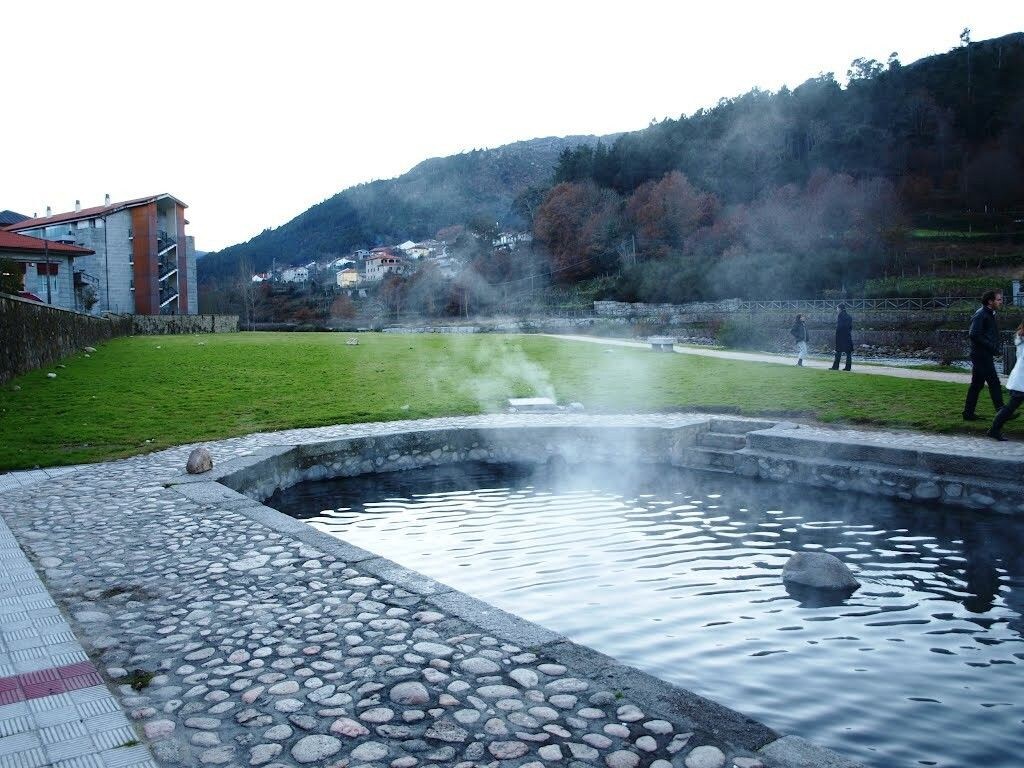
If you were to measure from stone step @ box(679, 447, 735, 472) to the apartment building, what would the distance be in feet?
155

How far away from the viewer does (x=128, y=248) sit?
5125 cm

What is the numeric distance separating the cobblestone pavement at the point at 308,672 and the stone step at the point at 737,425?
6766mm

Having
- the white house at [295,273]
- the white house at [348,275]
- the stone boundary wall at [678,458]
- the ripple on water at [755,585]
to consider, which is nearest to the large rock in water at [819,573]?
the ripple on water at [755,585]

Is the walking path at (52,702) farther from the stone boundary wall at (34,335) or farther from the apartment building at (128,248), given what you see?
the apartment building at (128,248)

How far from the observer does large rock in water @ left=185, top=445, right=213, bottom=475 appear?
26.3ft

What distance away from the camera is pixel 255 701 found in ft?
10.2

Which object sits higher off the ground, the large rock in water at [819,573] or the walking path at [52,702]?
the walking path at [52,702]

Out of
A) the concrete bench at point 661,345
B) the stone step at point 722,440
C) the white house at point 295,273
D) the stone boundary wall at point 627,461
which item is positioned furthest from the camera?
the white house at point 295,273

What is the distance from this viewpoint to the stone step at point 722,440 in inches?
388

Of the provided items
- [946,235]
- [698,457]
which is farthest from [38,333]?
[946,235]

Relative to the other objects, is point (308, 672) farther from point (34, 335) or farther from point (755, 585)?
point (34, 335)

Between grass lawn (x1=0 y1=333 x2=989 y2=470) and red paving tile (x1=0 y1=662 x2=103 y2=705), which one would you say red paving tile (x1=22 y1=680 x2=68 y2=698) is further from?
grass lawn (x1=0 y1=333 x2=989 y2=470)

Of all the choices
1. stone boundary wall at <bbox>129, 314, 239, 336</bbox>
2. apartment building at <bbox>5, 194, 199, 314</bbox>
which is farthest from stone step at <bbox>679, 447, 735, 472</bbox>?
apartment building at <bbox>5, 194, 199, 314</bbox>

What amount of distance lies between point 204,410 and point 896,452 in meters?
10.8
